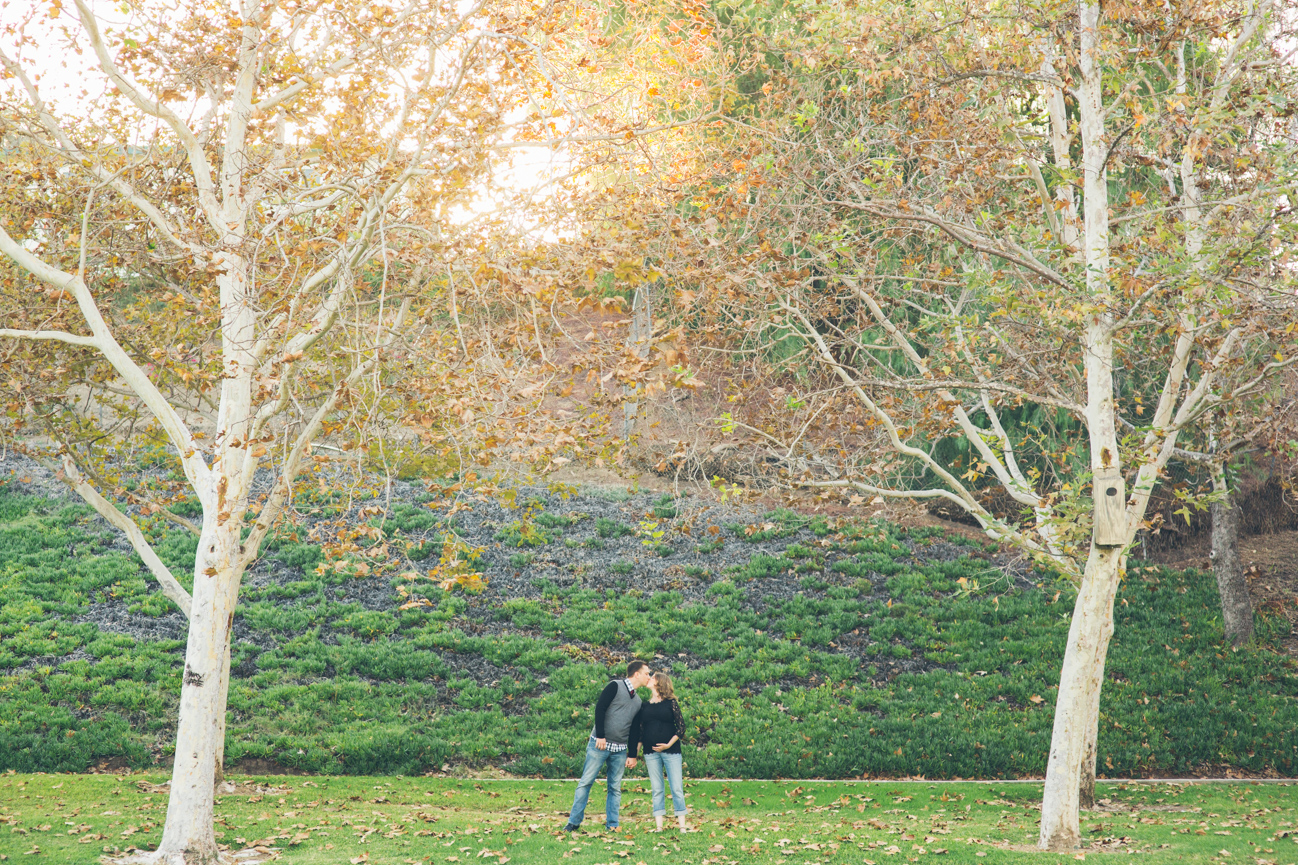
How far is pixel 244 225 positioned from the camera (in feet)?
28.1

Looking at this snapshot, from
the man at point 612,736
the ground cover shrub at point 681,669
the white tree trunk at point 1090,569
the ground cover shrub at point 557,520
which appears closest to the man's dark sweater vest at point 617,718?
the man at point 612,736

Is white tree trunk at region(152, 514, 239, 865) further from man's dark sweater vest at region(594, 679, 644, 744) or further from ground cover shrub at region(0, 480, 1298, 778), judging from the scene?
ground cover shrub at region(0, 480, 1298, 778)

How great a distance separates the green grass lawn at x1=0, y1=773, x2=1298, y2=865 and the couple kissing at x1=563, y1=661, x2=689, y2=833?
12.8 inches

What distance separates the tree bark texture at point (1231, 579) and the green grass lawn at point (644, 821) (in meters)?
4.14

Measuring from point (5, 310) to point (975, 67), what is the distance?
1087cm

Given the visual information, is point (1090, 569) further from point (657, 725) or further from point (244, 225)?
point (244, 225)

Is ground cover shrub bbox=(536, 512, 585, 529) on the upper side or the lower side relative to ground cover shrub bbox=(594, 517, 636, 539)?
upper

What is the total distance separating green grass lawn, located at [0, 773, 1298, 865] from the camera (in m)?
8.33

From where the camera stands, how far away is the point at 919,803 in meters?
11.2

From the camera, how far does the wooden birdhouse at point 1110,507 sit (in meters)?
8.59

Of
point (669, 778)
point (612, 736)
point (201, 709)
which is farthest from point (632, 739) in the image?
point (201, 709)

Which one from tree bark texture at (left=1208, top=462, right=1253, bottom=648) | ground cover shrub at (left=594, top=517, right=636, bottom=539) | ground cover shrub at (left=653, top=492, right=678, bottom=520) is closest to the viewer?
tree bark texture at (left=1208, top=462, right=1253, bottom=648)

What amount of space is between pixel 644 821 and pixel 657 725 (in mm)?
1380

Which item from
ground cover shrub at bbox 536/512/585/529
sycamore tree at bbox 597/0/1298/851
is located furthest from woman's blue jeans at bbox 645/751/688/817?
ground cover shrub at bbox 536/512/585/529
